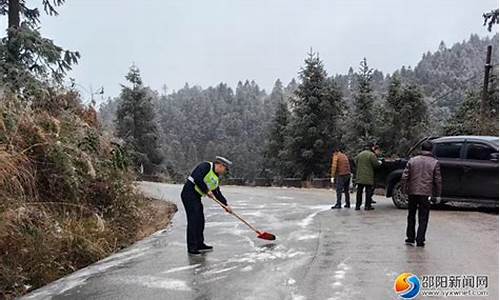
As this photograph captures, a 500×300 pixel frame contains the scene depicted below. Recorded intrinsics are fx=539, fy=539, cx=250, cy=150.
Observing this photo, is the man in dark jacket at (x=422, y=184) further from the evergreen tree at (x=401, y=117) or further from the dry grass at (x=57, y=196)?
the evergreen tree at (x=401, y=117)

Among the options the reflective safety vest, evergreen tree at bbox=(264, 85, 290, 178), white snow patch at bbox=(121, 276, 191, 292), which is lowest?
white snow patch at bbox=(121, 276, 191, 292)

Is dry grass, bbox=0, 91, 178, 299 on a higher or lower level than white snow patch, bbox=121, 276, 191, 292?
higher

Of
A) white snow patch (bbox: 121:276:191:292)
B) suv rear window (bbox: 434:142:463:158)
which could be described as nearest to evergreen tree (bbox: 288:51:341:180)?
suv rear window (bbox: 434:142:463:158)

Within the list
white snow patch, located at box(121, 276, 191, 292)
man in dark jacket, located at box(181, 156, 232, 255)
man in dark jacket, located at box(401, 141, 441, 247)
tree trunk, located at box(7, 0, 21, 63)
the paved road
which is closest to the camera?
the paved road

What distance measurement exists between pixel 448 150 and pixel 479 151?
0.69 metres

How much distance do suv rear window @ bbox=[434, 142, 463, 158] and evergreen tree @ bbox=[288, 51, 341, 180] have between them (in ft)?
76.6

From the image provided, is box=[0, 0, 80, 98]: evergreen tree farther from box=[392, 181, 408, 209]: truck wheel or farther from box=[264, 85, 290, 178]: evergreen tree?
box=[264, 85, 290, 178]: evergreen tree

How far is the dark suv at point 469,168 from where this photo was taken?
474 inches

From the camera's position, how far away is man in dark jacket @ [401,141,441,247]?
337 inches

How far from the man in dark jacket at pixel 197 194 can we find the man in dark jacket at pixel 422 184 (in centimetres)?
302

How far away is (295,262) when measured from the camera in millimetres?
7852

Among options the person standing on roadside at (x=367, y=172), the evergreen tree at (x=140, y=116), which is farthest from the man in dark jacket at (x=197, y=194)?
the evergreen tree at (x=140, y=116)

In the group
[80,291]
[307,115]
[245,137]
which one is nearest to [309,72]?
[307,115]

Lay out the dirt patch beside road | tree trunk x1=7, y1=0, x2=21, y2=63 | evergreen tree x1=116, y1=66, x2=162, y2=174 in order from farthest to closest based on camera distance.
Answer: evergreen tree x1=116, y1=66, x2=162, y2=174, tree trunk x1=7, y1=0, x2=21, y2=63, the dirt patch beside road
